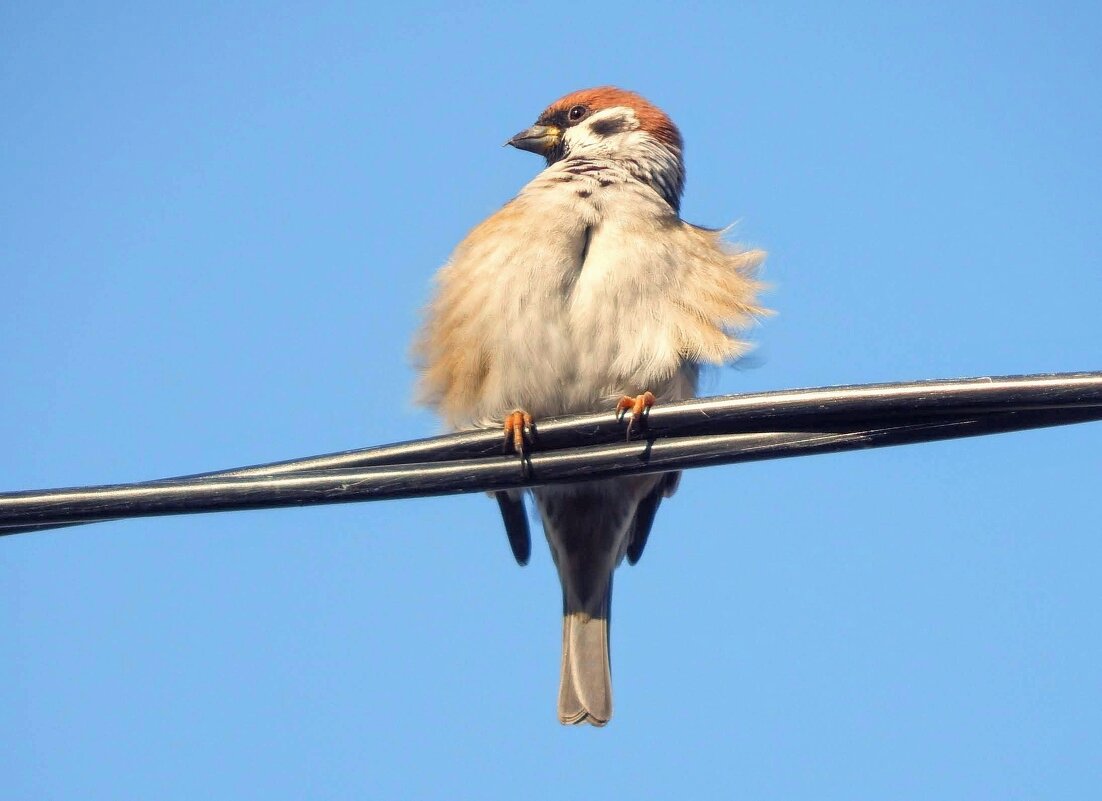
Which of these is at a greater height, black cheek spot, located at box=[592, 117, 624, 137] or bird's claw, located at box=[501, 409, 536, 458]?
black cheek spot, located at box=[592, 117, 624, 137]

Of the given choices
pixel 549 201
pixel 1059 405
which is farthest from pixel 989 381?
pixel 549 201

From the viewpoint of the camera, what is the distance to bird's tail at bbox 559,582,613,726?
4867 mm

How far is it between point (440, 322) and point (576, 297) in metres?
0.67

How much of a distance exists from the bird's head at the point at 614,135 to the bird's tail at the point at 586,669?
187cm

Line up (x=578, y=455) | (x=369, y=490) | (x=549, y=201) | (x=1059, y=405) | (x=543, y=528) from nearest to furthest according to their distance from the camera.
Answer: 1. (x=1059, y=405)
2. (x=369, y=490)
3. (x=578, y=455)
4. (x=549, y=201)
5. (x=543, y=528)

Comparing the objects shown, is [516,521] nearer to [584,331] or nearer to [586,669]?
[586,669]

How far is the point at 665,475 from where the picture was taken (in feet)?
17.0

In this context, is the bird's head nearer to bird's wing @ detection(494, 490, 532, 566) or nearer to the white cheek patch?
the white cheek patch

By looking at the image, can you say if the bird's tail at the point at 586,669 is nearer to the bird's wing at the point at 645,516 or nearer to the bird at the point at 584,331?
the bird at the point at 584,331

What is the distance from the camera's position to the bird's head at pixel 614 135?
5.57 meters

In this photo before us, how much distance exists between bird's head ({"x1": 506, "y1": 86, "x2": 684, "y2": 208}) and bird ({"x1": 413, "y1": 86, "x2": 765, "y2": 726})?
0.12 meters

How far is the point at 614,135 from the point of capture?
227 inches

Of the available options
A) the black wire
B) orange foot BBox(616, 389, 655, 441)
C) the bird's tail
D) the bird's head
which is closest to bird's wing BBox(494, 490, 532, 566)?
the bird's tail

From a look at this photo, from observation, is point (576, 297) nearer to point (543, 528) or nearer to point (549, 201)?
point (549, 201)
